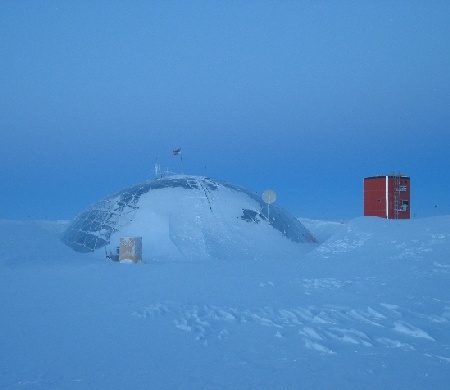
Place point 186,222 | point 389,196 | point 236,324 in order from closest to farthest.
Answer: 1. point 236,324
2. point 186,222
3. point 389,196

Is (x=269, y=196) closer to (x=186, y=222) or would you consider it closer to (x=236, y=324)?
(x=186, y=222)

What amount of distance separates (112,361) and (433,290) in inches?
307

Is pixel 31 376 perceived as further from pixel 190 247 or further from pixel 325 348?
pixel 190 247

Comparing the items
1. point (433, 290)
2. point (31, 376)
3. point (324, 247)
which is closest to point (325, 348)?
point (31, 376)

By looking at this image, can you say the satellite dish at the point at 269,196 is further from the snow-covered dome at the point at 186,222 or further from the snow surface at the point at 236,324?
the snow surface at the point at 236,324

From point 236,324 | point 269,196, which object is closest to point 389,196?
point 269,196

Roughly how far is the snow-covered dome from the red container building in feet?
19.7

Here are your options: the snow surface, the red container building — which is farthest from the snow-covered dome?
the red container building

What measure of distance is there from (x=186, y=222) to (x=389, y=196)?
1438 cm

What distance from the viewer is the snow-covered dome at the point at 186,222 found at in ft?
67.2

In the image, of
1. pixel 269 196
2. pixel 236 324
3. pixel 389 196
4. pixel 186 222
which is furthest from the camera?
pixel 389 196

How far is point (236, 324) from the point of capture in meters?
7.73

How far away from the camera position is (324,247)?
55.8 ft

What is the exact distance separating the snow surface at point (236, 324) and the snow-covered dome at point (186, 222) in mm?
5481
